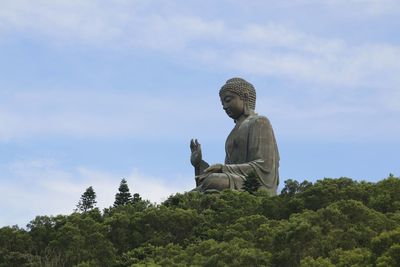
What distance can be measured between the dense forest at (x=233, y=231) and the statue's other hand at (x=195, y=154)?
→ 2.67 metres

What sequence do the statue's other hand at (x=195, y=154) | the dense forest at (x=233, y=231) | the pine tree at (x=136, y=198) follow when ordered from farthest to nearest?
the statue's other hand at (x=195, y=154)
the pine tree at (x=136, y=198)
the dense forest at (x=233, y=231)

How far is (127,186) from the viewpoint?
31328mm

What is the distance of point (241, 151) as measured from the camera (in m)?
33.4

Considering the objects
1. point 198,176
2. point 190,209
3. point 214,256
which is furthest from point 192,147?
point 214,256

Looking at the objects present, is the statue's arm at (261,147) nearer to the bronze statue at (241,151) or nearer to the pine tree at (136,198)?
the bronze statue at (241,151)

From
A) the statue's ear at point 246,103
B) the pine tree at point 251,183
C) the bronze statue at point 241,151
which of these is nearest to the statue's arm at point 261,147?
the bronze statue at point 241,151

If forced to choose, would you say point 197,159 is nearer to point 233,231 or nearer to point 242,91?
point 242,91

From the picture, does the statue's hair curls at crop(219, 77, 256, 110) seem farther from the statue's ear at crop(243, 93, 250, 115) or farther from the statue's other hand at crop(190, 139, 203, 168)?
the statue's other hand at crop(190, 139, 203, 168)

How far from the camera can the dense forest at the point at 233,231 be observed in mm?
20797

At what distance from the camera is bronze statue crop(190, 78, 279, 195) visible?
31422 millimetres

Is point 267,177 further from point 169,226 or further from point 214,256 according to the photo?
point 214,256

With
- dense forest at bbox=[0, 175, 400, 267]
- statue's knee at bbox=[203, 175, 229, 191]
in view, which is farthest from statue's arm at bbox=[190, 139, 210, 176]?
dense forest at bbox=[0, 175, 400, 267]

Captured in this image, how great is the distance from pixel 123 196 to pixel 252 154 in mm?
4075

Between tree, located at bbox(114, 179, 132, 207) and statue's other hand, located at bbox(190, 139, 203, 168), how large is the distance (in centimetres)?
225
